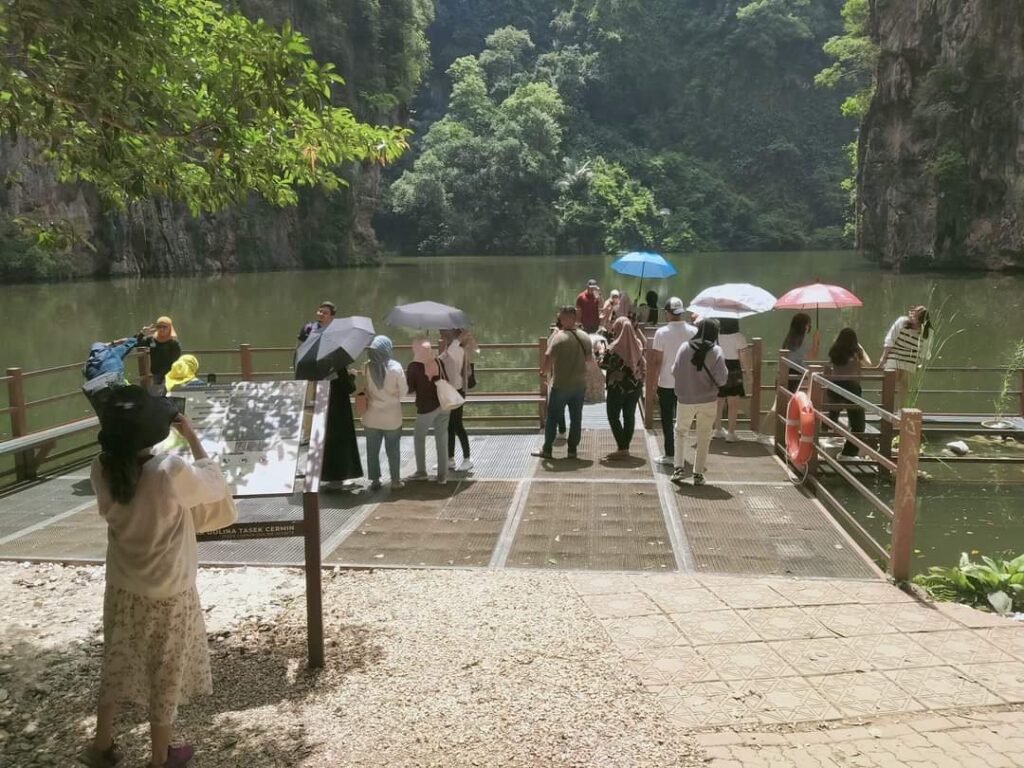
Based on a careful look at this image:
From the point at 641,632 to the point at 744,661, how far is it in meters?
0.54

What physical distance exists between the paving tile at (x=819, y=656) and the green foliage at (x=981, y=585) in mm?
1493

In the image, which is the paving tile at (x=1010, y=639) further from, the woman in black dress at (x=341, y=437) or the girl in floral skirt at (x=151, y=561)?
the woman in black dress at (x=341, y=437)

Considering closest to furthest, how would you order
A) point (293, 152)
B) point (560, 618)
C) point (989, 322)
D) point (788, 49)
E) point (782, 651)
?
1. point (782, 651)
2. point (560, 618)
3. point (293, 152)
4. point (989, 322)
5. point (788, 49)

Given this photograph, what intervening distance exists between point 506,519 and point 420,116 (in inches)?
2929

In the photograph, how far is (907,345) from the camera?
9055 millimetres

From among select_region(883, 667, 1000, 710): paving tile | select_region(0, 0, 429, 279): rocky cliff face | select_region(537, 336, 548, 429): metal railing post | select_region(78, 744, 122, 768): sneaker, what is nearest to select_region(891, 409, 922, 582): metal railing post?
select_region(883, 667, 1000, 710): paving tile

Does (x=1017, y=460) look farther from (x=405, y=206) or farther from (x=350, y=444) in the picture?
(x=405, y=206)

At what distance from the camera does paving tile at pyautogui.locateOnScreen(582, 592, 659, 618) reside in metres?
4.50

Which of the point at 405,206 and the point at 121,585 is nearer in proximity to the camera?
the point at 121,585

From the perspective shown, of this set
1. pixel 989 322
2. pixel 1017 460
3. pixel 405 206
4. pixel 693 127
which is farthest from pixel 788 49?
pixel 1017 460

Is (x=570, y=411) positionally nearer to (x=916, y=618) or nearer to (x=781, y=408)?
(x=781, y=408)

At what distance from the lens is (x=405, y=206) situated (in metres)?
60.3

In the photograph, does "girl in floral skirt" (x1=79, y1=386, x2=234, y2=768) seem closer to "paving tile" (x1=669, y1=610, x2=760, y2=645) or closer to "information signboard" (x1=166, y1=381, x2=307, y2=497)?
"information signboard" (x1=166, y1=381, x2=307, y2=497)

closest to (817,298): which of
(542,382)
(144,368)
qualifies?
(542,382)
